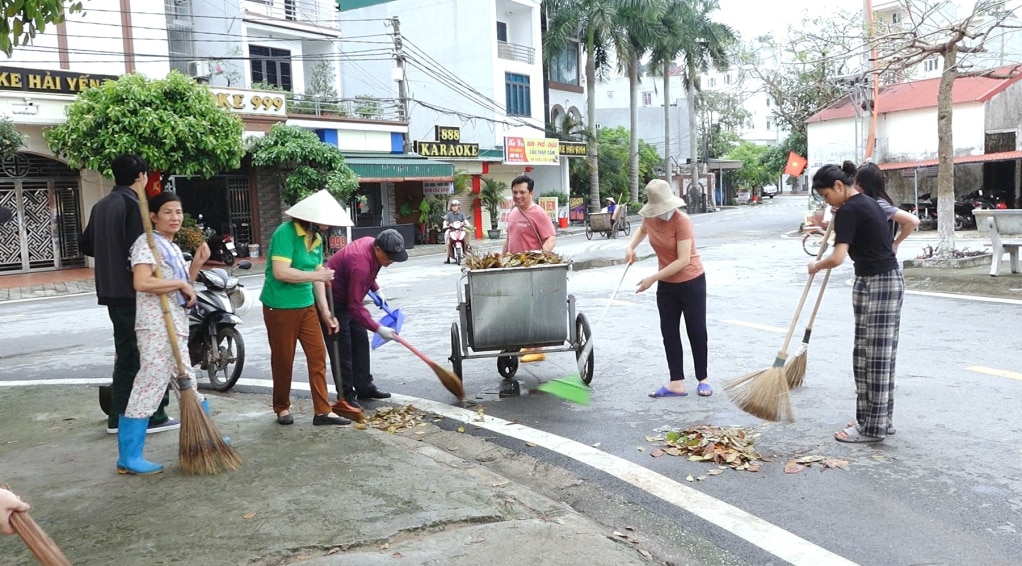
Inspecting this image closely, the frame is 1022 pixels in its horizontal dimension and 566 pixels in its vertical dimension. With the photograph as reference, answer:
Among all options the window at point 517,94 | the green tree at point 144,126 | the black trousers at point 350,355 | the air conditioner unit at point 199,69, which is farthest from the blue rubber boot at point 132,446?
the window at point 517,94

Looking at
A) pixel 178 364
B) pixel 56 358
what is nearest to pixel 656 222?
pixel 178 364

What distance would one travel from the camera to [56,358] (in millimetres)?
9250

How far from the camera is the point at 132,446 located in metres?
4.75

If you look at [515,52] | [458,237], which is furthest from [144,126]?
[515,52]

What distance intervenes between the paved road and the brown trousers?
1144 mm

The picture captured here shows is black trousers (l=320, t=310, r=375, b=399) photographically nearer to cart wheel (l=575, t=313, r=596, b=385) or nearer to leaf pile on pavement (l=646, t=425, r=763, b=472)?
cart wheel (l=575, t=313, r=596, b=385)

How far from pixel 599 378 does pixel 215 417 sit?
3071mm

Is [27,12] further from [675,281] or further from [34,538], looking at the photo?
[675,281]

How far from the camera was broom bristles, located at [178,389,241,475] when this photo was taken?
4.63 meters

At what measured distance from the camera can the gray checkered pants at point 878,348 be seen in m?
5.00

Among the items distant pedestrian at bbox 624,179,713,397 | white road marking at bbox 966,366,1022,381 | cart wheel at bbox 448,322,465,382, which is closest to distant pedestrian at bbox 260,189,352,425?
cart wheel at bbox 448,322,465,382

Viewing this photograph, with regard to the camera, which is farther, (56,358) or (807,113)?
(807,113)

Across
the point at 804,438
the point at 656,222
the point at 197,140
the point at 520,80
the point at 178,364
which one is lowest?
the point at 804,438

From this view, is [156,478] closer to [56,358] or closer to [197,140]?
[56,358]
